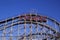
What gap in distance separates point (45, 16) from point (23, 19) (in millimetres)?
2438

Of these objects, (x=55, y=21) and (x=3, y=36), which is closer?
(x=3, y=36)

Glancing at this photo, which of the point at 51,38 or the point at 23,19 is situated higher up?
the point at 23,19

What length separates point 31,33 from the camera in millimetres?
28188

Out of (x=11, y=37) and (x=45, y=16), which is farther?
(x=45, y=16)

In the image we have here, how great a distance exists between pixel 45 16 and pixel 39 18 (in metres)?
0.70

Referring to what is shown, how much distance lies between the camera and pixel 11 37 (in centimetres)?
2709

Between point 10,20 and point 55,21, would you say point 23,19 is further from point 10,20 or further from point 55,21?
point 55,21

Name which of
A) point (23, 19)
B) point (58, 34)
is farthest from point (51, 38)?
point (23, 19)

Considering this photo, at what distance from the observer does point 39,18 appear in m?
28.9

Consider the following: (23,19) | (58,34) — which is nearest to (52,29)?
(58,34)

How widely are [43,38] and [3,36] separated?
4.30 meters

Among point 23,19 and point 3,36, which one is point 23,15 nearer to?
point 23,19

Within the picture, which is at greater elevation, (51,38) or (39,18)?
(39,18)

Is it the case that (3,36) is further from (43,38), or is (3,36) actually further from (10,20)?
(43,38)
